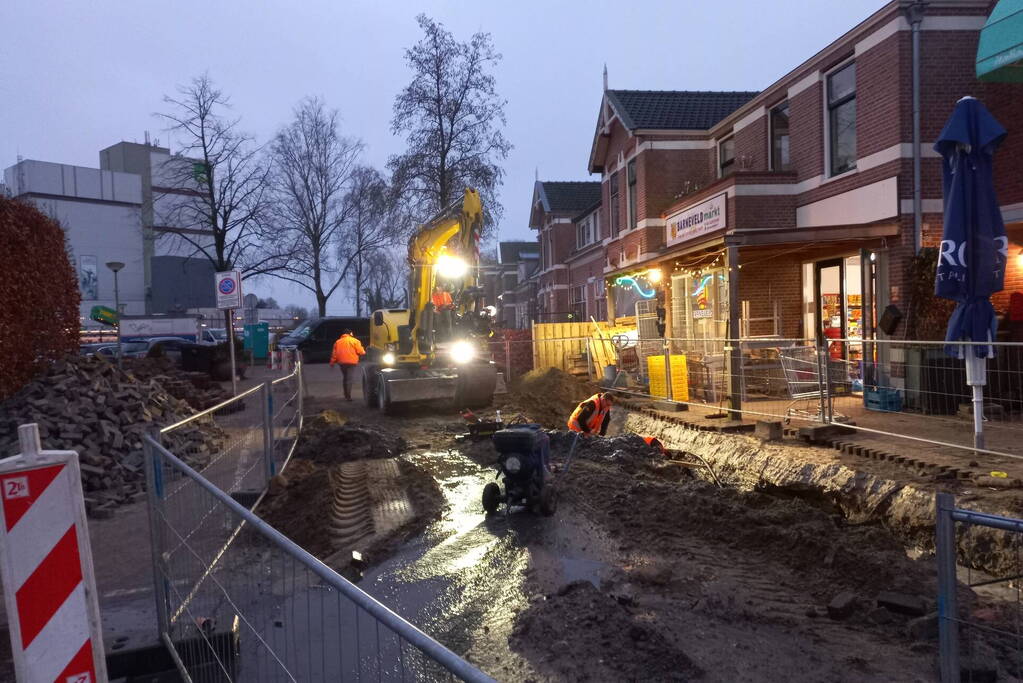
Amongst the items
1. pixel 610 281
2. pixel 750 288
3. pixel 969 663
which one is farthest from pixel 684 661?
pixel 610 281

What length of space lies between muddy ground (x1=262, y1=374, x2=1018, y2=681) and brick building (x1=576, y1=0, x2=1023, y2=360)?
17.1 ft

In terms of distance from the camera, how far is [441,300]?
15477mm

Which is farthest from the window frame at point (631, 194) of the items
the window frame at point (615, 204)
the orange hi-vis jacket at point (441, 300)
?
the orange hi-vis jacket at point (441, 300)

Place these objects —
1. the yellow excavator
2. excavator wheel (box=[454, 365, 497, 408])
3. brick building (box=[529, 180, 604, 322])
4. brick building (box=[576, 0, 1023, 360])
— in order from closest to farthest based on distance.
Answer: brick building (box=[576, 0, 1023, 360])
the yellow excavator
excavator wheel (box=[454, 365, 497, 408])
brick building (box=[529, 180, 604, 322])

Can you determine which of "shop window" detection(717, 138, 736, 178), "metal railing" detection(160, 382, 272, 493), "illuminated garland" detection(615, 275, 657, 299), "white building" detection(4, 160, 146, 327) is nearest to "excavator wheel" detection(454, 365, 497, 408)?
"metal railing" detection(160, 382, 272, 493)

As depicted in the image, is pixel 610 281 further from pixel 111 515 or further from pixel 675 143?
pixel 111 515

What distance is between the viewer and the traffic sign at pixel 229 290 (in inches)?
637

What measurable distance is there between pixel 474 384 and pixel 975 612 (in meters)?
10.7

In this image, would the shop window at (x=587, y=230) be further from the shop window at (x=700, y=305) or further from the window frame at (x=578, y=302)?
the shop window at (x=700, y=305)

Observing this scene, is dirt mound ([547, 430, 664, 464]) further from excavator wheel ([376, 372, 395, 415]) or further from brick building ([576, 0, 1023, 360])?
excavator wheel ([376, 372, 395, 415])

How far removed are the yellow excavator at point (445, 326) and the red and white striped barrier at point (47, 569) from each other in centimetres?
1154

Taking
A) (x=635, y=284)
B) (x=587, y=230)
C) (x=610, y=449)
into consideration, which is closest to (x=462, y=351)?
(x=610, y=449)

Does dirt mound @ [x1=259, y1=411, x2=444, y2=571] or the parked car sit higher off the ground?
the parked car

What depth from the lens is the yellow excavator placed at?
14867 mm
